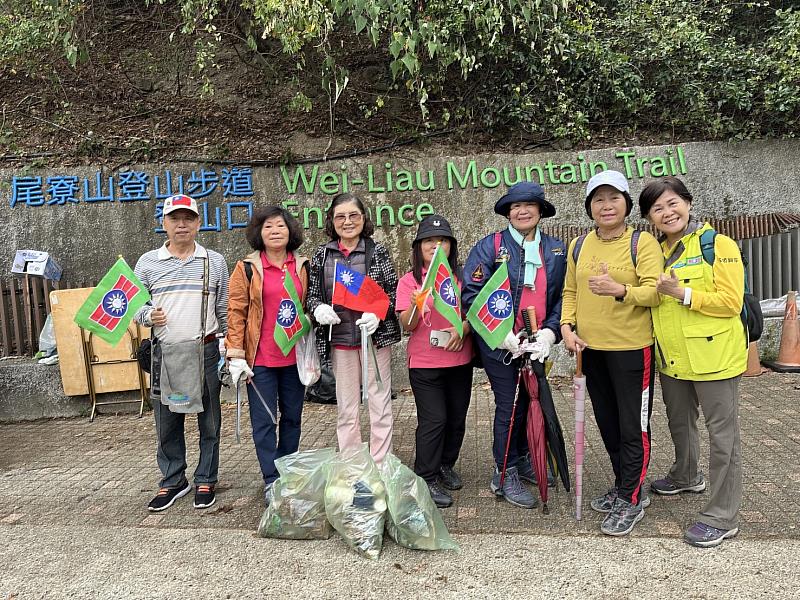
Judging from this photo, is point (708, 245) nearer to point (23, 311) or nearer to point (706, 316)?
point (706, 316)

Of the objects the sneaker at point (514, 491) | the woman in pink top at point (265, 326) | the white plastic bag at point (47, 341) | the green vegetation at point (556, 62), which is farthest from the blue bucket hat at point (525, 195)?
the white plastic bag at point (47, 341)

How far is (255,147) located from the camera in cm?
825

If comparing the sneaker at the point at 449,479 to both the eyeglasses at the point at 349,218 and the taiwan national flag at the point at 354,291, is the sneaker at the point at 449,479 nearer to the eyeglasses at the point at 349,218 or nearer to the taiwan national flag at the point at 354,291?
the taiwan national flag at the point at 354,291

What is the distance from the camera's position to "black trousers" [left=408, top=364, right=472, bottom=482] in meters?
3.57

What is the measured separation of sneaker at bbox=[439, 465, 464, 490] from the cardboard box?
5.65m

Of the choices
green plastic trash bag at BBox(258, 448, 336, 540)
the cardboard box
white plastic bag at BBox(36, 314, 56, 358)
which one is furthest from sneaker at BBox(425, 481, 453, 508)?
the cardboard box

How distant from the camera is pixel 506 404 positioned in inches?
138

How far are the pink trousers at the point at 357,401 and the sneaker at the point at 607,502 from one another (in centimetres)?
127

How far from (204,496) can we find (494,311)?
214 centimetres

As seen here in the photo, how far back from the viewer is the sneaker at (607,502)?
334 centimetres

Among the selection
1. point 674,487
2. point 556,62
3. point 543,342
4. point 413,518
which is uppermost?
point 556,62

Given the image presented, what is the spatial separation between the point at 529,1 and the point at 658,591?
605 cm

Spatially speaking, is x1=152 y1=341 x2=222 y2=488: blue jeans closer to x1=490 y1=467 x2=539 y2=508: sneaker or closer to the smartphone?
the smartphone

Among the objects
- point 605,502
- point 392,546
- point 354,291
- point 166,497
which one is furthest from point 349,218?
point 605,502
